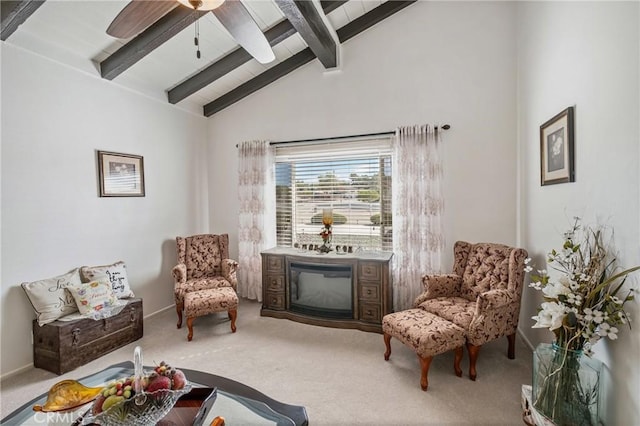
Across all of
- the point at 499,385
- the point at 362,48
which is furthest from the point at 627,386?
the point at 362,48

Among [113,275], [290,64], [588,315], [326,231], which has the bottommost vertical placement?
[113,275]

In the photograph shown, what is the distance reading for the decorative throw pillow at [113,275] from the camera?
113 inches

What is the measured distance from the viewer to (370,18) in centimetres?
345

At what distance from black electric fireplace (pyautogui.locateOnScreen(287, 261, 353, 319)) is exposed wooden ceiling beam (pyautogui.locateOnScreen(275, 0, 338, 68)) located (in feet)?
8.00

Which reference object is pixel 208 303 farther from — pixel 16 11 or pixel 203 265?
pixel 16 11

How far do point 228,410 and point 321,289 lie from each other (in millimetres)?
2090

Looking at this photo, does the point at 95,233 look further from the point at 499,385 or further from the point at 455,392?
the point at 499,385

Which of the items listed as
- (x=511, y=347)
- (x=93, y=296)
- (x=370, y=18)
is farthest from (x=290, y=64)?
(x=511, y=347)

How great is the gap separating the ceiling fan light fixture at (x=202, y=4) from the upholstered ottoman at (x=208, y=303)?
2.56 metres

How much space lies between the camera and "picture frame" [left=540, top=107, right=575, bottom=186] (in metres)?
1.96

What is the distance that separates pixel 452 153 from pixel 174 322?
378cm

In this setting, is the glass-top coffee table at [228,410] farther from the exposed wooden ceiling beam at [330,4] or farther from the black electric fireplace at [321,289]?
the exposed wooden ceiling beam at [330,4]

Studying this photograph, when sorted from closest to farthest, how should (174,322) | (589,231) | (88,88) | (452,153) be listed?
1. (589,231)
2. (88,88)
3. (452,153)
4. (174,322)

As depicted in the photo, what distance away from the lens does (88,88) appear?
298 centimetres
